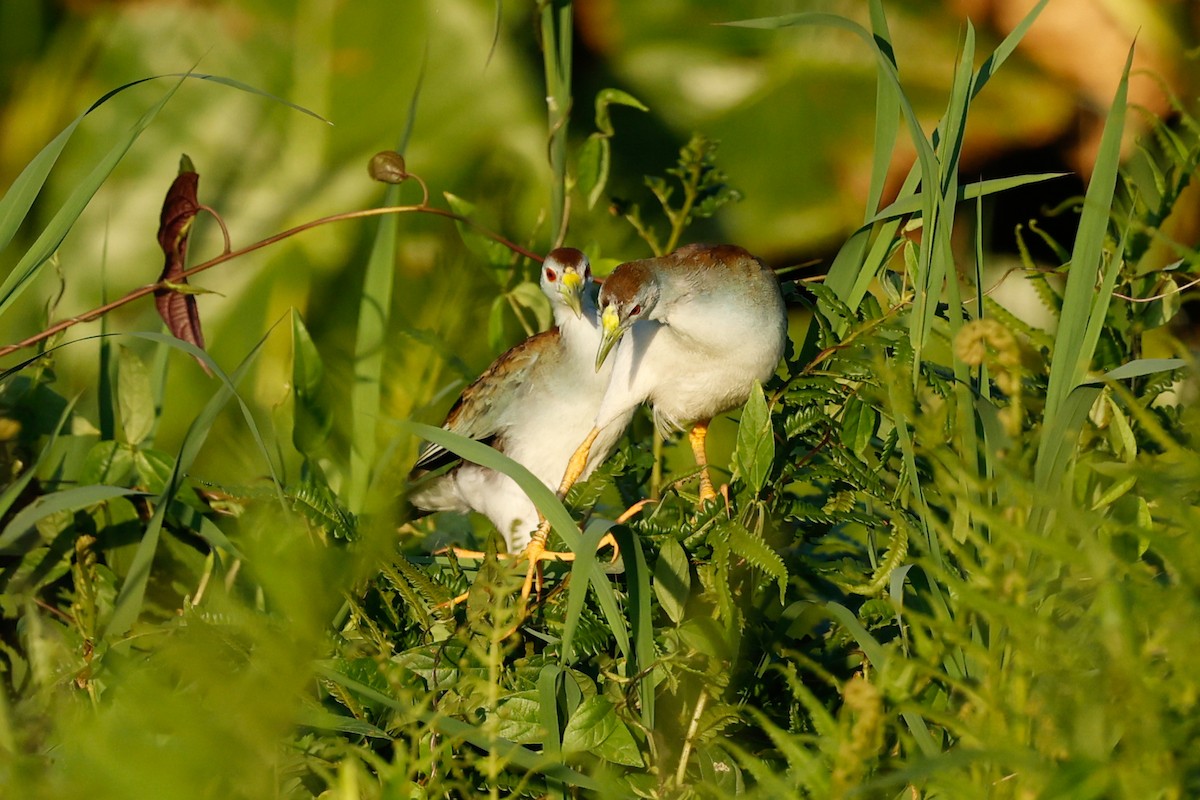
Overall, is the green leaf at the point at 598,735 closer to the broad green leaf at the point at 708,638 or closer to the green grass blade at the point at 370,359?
the broad green leaf at the point at 708,638

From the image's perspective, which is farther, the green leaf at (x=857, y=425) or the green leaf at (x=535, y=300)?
the green leaf at (x=535, y=300)

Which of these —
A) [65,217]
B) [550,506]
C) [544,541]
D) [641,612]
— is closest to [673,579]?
[641,612]

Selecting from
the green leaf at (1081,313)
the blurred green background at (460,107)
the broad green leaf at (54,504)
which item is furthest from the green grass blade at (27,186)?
the blurred green background at (460,107)

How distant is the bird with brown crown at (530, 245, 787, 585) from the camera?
6.59ft

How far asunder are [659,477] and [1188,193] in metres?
1.80

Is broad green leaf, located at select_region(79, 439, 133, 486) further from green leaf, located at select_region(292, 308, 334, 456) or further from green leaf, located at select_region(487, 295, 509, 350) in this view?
green leaf, located at select_region(487, 295, 509, 350)

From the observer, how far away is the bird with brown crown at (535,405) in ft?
8.28

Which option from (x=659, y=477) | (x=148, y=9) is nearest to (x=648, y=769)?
(x=659, y=477)

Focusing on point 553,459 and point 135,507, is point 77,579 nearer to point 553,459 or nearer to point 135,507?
point 135,507

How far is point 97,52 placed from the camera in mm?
3445

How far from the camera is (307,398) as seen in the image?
236 cm

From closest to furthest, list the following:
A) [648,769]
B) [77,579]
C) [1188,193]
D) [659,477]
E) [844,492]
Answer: [648,769]
[844,492]
[77,579]
[659,477]
[1188,193]

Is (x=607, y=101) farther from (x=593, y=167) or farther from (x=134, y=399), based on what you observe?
(x=134, y=399)

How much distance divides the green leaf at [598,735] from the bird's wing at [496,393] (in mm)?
1061
